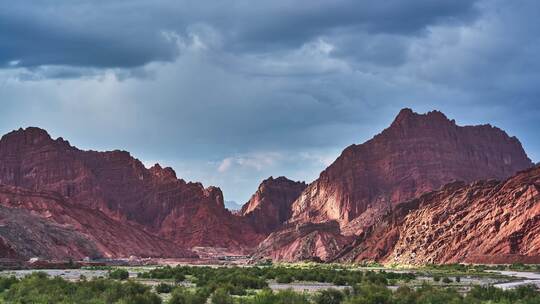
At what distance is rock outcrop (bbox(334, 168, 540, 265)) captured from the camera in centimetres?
10306

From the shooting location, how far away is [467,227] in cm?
11494

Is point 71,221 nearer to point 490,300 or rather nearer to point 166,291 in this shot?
point 166,291

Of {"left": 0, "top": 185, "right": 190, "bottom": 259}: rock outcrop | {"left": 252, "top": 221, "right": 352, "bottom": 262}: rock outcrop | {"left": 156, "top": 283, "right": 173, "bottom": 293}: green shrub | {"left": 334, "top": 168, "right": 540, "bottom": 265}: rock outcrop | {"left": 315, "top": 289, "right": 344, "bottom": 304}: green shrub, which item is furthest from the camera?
{"left": 252, "top": 221, "right": 352, "bottom": 262}: rock outcrop

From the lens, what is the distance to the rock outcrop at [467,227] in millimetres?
103062

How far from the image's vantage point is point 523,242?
101625mm

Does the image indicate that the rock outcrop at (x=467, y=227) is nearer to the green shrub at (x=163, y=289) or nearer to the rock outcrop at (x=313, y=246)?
the rock outcrop at (x=313, y=246)

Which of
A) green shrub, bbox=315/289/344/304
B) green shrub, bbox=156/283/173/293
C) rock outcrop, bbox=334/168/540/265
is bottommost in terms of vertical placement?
green shrub, bbox=315/289/344/304

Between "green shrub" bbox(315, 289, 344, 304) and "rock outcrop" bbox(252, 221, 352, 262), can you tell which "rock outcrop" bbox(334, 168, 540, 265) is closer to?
"rock outcrop" bbox(252, 221, 352, 262)

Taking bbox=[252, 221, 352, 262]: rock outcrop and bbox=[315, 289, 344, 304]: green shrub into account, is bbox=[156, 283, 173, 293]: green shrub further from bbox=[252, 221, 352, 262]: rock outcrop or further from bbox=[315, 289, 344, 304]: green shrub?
bbox=[252, 221, 352, 262]: rock outcrop

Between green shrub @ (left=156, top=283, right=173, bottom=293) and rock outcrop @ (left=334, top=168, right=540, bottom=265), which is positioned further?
rock outcrop @ (left=334, top=168, right=540, bottom=265)

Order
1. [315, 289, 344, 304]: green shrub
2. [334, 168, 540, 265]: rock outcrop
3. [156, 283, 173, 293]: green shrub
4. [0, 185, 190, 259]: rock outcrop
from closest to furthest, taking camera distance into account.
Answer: [315, 289, 344, 304]: green shrub
[156, 283, 173, 293]: green shrub
[334, 168, 540, 265]: rock outcrop
[0, 185, 190, 259]: rock outcrop

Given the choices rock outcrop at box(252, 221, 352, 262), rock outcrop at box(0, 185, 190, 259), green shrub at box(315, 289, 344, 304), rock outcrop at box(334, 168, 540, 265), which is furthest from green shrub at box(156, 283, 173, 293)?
rock outcrop at box(252, 221, 352, 262)

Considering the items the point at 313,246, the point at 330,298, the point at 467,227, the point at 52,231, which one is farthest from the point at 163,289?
the point at 313,246

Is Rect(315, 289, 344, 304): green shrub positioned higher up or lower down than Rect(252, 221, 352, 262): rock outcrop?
lower down
